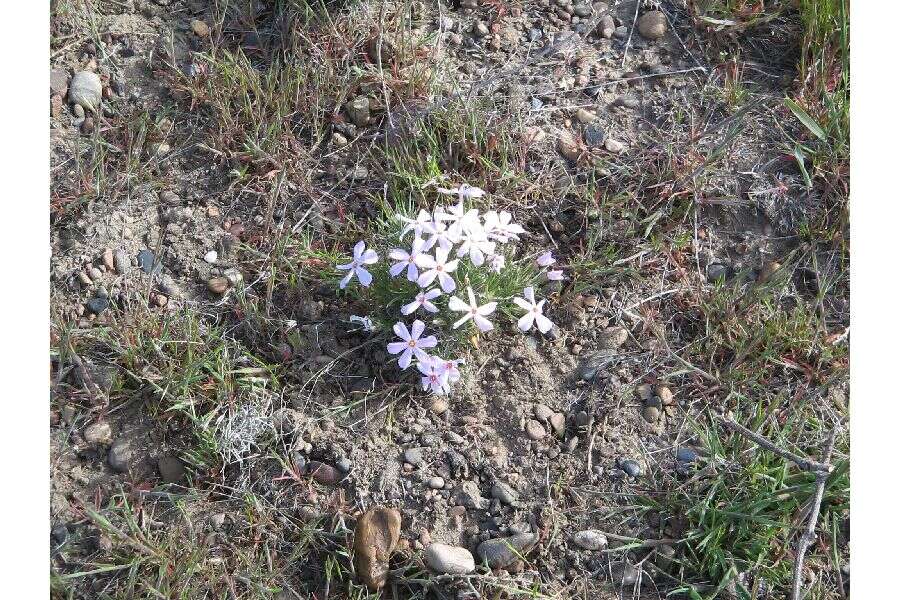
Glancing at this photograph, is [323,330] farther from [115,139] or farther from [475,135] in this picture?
[115,139]

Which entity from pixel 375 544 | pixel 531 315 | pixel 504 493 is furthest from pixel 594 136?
pixel 375 544

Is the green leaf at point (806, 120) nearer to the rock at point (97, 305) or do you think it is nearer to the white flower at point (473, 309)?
the white flower at point (473, 309)

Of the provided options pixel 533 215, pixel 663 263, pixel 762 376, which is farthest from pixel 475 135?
pixel 762 376

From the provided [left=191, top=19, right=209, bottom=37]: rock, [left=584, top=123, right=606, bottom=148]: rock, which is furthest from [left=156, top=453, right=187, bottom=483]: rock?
[left=584, top=123, right=606, bottom=148]: rock

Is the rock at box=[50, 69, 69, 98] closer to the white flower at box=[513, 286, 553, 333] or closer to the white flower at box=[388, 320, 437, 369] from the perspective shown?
the white flower at box=[388, 320, 437, 369]

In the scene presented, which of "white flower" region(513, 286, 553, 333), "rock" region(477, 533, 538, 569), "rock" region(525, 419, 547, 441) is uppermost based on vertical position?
"white flower" region(513, 286, 553, 333)

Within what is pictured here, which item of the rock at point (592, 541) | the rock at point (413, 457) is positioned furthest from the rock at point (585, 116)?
the rock at point (592, 541)

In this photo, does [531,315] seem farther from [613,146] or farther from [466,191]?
[613,146]
